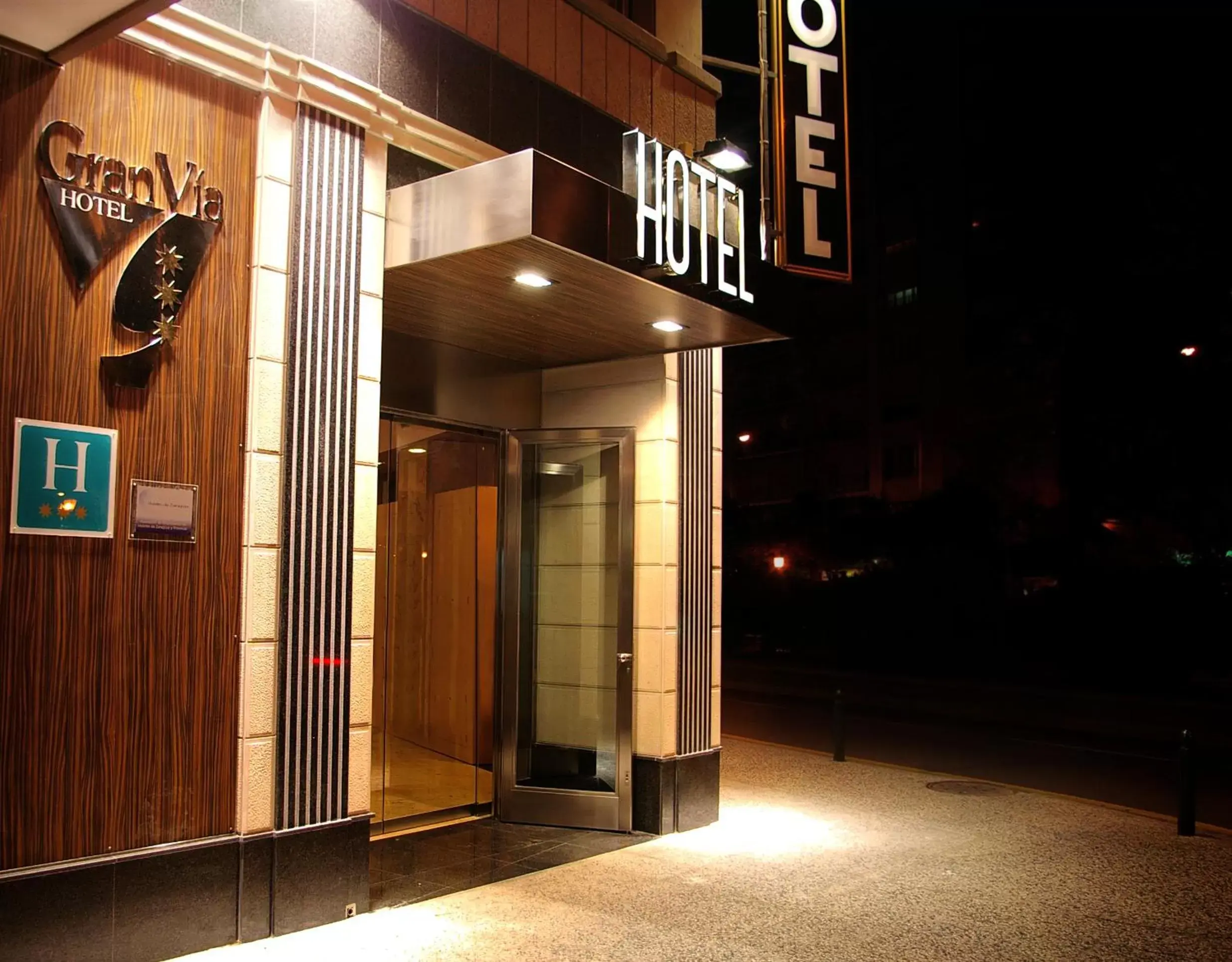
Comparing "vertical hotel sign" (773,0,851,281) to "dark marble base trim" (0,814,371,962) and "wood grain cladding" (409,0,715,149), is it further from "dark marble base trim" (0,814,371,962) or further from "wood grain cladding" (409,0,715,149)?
"dark marble base trim" (0,814,371,962)

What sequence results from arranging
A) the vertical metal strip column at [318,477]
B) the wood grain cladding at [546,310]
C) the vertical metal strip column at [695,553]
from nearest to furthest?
1. the vertical metal strip column at [318,477]
2. the wood grain cladding at [546,310]
3. the vertical metal strip column at [695,553]

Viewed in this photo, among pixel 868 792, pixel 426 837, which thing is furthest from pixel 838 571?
pixel 426 837

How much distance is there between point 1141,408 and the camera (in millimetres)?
28344

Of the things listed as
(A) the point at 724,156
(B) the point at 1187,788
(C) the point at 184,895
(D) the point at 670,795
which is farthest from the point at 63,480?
(B) the point at 1187,788

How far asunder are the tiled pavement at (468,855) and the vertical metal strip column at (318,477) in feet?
3.44

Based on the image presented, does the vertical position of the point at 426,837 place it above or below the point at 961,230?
below

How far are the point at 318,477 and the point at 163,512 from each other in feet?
2.88

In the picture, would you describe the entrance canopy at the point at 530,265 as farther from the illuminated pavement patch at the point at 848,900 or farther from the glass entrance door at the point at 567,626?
the illuminated pavement patch at the point at 848,900

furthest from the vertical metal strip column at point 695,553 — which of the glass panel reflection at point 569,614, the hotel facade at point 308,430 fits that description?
the glass panel reflection at point 569,614

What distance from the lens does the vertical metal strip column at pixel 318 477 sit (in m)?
5.91

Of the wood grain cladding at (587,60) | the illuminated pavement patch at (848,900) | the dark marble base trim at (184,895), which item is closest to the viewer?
the dark marble base trim at (184,895)

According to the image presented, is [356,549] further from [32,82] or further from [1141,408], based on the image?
[1141,408]

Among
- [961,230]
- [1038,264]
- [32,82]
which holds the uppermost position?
[961,230]

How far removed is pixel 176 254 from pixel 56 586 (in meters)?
1.74
